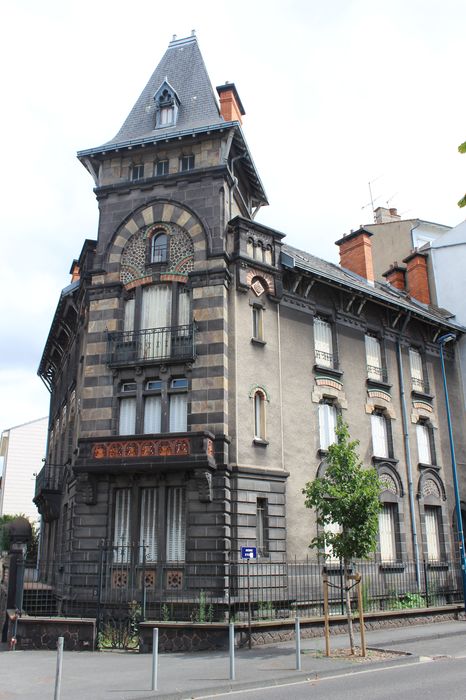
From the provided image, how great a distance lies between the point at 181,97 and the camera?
78.3ft

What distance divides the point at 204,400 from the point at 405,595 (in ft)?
31.6

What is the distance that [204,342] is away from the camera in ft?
65.3

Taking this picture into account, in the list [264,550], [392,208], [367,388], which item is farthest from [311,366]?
[392,208]

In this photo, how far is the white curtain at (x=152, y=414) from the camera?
1992cm

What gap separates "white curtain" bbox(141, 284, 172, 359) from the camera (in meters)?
20.3

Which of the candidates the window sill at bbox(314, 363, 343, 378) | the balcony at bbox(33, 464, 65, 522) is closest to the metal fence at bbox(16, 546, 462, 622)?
the balcony at bbox(33, 464, 65, 522)

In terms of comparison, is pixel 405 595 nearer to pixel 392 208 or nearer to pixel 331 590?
pixel 331 590

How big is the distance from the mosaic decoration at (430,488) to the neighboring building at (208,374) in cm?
12

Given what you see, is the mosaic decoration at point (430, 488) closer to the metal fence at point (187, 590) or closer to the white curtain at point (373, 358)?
the white curtain at point (373, 358)

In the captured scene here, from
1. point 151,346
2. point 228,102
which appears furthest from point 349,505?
point 228,102

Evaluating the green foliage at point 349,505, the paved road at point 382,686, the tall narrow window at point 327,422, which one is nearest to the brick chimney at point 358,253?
the tall narrow window at point 327,422

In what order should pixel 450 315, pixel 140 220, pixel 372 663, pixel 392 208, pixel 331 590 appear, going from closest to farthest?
pixel 372 663 → pixel 331 590 → pixel 140 220 → pixel 450 315 → pixel 392 208

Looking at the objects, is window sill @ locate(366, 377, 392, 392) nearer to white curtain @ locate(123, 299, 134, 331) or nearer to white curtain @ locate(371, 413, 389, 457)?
white curtain @ locate(371, 413, 389, 457)

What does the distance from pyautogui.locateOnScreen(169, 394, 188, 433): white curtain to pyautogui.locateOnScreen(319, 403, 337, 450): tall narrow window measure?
16.3 feet
